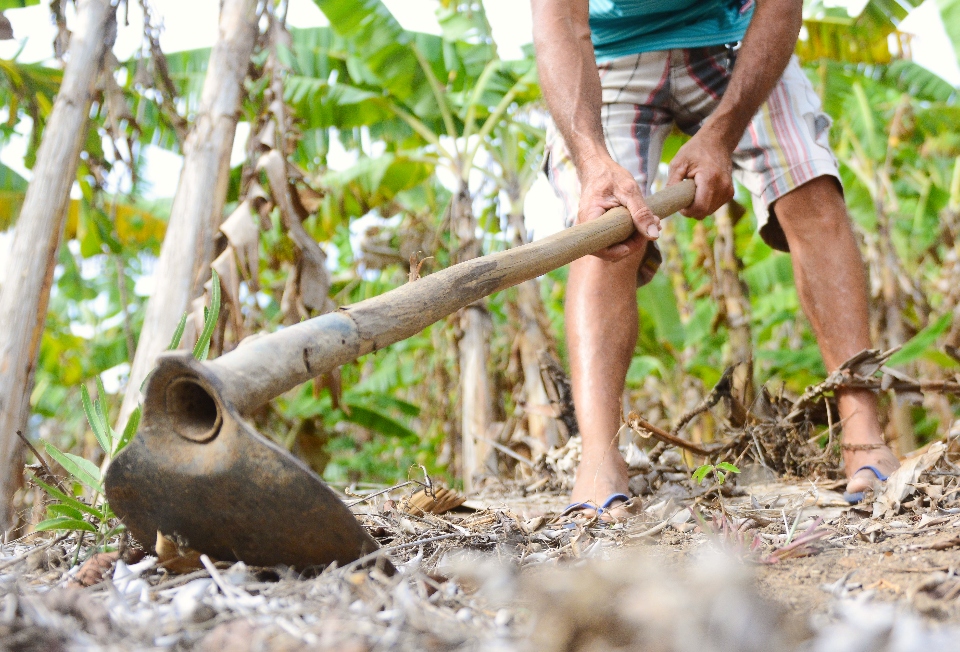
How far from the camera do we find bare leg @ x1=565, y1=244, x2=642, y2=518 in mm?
1668

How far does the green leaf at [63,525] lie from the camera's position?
1.02 meters

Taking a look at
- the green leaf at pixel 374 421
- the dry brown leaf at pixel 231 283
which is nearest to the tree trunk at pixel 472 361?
the green leaf at pixel 374 421

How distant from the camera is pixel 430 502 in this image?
1526 millimetres

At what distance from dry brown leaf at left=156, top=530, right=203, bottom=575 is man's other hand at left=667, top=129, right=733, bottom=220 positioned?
4.31 ft

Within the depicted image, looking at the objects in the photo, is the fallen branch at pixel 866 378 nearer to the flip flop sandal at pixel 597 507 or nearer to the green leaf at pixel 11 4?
the flip flop sandal at pixel 597 507

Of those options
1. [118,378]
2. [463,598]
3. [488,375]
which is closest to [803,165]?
[463,598]

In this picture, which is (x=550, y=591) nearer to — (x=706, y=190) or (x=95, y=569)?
(x=95, y=569)

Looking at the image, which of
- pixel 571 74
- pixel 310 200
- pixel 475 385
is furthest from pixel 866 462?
pixel 475 385

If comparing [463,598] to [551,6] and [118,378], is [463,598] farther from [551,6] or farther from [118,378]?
[118,378]

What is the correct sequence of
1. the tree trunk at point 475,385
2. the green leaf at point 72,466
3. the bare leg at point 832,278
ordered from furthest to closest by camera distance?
the tree trunk at point 475,385, the bare leg at point 832,278, the green leaf at point 72,466

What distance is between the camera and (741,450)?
2.20 m

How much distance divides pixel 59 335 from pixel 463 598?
24.3ft

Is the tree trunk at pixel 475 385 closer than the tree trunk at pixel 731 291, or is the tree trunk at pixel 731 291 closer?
the tree trunk at pixel 731 291

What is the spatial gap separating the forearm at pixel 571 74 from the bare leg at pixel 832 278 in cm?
66
